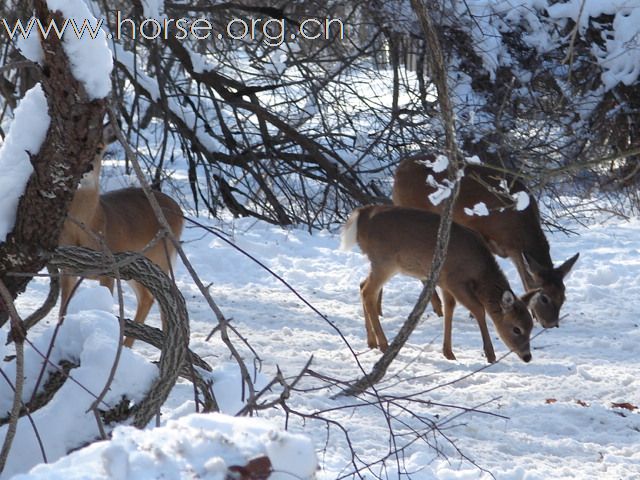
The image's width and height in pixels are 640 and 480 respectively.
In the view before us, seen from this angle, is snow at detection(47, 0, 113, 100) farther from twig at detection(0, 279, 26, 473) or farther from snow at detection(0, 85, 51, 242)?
twig at detection(0, 279, 26, 473)

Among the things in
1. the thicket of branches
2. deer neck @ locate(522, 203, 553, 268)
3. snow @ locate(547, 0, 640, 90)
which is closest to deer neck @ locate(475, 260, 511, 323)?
deer neck @ locate(522, 203, 553, 268)

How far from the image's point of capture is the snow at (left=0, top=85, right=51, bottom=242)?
3133 millimetres

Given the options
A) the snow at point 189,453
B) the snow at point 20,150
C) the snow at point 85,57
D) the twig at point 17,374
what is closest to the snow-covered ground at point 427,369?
the snow at point 189,453

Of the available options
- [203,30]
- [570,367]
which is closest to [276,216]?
[203,30]

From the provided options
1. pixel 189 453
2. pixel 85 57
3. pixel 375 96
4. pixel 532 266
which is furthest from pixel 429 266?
pixel 189 453

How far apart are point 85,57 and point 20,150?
1.31 ft

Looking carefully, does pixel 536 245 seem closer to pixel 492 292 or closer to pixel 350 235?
pixel 492 292

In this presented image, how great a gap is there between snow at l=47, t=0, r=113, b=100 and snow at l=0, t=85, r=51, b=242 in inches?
10.1

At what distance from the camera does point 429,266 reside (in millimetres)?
7902

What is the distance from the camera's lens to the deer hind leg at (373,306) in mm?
7704

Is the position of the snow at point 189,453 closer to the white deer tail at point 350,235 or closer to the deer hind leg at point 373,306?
the deer hind leg at point 373,306

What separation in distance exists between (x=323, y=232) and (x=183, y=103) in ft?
6.73

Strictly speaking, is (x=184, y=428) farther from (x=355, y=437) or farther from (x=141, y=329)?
(x=355, y=437)

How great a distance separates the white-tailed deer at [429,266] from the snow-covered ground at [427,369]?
0.26 metres
